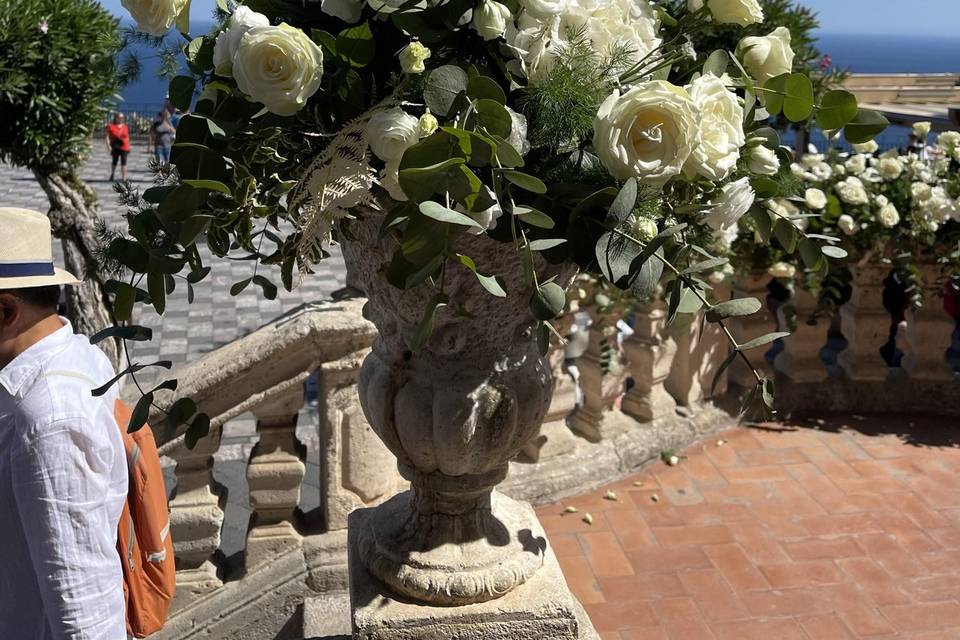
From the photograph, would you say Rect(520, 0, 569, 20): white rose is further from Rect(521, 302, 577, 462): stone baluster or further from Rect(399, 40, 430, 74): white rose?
Rect(521, 302, 577, 462): stone baluster

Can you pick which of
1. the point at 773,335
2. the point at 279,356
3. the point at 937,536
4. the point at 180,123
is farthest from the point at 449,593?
the point at 937,536

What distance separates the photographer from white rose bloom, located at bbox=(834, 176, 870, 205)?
4.73 metres

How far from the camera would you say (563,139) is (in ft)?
4.73

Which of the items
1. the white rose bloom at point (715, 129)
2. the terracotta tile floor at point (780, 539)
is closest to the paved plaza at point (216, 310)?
the terracotta tile floor at point (780, 539)

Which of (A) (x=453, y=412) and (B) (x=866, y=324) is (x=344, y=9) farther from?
(B) (x=866, y=324)

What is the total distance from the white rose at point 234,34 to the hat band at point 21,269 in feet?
3.37

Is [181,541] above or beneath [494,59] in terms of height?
beneath

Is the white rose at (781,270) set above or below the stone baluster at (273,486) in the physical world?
above

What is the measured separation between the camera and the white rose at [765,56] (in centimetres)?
152

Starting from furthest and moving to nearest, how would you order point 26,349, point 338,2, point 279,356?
point 279,356
point 26,349
point 338,2

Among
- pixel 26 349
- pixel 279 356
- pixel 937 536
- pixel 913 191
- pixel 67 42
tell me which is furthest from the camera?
pixel 67 42

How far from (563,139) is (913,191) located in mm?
3864

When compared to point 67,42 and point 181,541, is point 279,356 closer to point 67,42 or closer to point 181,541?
point 181,541

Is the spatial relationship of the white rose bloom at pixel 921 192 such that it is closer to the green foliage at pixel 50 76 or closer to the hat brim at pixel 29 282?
the hat brim at pixel 29 282
